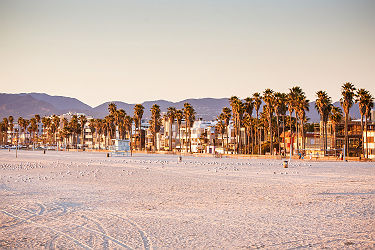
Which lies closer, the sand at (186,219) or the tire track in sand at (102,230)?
the tire track in sand at (102,230)

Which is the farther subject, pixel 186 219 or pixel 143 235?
pixel 186 219

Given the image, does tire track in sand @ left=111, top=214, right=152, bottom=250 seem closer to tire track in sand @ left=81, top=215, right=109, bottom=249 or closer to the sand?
the sand

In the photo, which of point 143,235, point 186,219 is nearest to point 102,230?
point 143,235

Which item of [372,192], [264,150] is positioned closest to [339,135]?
[264,150]

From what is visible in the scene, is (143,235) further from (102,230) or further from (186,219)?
(186,219)

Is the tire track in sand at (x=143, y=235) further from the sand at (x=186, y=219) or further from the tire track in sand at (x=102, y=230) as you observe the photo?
the tire track in sand at (x=102, y=230)

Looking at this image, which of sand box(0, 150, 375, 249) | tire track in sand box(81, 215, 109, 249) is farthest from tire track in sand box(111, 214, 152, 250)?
tire track in sand box(81, 215, 109, 249)

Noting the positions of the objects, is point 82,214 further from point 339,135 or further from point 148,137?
point 148,137

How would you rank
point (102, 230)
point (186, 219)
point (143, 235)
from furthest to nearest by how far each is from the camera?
point (186, 219), point (102, 230), point (143, 235)

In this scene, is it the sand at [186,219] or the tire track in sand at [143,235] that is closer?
the tire track in sand at [143,235]

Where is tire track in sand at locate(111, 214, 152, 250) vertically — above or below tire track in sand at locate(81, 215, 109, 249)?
below

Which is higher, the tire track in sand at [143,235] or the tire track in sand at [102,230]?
the tire track in sand at [102,230]

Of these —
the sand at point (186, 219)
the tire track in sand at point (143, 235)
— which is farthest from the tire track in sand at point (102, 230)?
the tire track in sand at point (143, 235)

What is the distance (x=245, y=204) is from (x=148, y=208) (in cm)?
340
